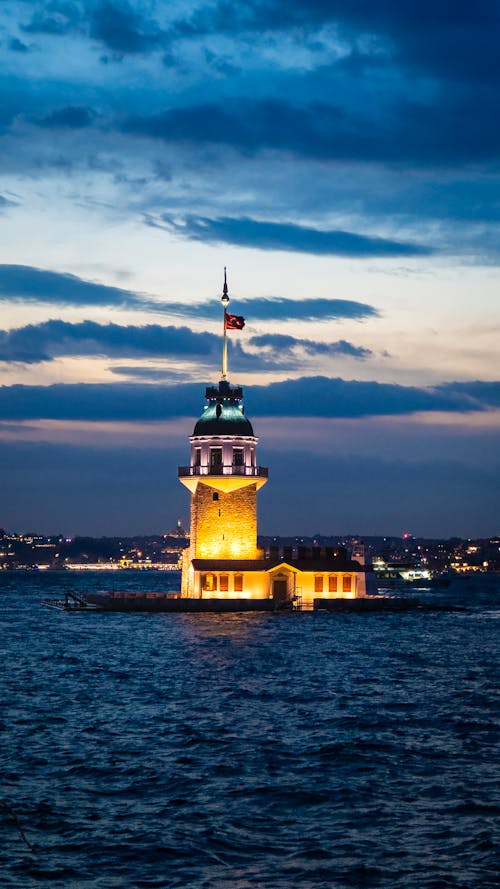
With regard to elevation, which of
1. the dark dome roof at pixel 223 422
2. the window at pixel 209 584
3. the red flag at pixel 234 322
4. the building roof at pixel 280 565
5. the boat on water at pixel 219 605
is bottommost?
the boat on water at pixel 219 605

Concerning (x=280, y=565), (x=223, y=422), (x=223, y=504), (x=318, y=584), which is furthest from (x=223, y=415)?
(x=318, y=584)

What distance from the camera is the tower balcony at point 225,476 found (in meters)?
98.1

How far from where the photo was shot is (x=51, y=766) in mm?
35031

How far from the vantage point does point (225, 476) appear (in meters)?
97.9

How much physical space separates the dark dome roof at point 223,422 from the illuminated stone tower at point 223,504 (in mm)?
78

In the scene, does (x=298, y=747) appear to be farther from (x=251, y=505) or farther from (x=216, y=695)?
(x=251, y=505)

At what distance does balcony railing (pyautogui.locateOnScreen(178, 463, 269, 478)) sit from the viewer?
98562mm

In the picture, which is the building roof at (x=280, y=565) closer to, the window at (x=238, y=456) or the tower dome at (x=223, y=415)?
the window at (x=238, y=456)

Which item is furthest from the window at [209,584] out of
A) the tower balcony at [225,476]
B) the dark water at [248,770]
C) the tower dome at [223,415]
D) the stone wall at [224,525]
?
the dark water at [248,770]

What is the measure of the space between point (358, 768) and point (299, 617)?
62.2 metres

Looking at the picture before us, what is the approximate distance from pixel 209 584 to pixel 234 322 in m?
20.0

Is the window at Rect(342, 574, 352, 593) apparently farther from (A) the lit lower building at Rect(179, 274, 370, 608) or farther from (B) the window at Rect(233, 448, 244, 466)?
(B) the window at Rect(233, 448, 244, 466)

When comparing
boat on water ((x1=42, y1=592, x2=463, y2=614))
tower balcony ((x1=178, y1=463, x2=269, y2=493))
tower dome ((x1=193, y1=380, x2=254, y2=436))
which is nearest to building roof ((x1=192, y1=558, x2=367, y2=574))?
boat on water ((x1=42, y1=592, x2=463, y2=614))

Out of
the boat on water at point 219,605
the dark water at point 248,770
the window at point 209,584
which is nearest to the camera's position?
the dark water at point 248,770
